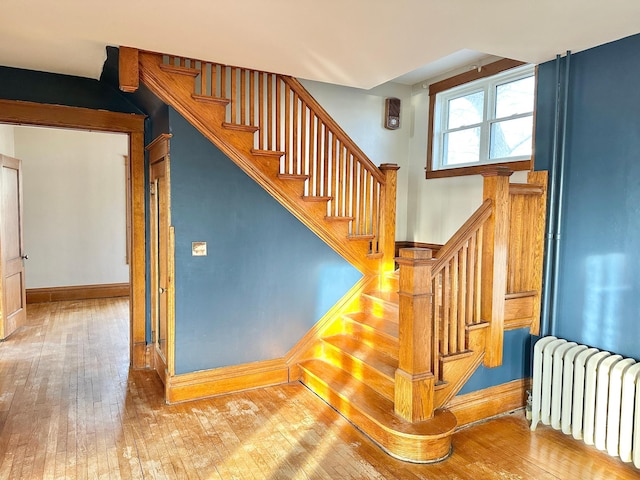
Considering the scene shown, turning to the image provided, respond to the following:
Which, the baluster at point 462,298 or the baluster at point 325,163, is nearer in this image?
the baluster at point 462,298

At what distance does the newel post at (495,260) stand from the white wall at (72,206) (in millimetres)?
6475

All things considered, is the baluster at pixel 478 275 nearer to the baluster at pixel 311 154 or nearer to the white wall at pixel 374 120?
the baluster at pixel 311 154

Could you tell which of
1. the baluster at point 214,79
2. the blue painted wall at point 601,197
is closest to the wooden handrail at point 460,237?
the blue painted wall at point 601,197

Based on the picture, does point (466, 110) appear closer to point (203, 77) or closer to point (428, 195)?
point (428, 195)

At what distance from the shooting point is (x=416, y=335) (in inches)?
114

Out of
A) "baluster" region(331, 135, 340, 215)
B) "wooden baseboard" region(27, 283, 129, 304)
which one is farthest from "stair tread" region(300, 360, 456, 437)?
"wooden baseboard" region(27, 283, 129, 304)

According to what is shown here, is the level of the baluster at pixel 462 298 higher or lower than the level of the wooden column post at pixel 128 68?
lower

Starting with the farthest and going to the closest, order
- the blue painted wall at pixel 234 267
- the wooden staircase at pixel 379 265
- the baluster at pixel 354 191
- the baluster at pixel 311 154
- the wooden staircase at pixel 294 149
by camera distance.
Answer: the baluster at pixel 354 191
the baluster at pixel 311 154
the blue painted wall at pixel 234 267
the wooden staircase at pixel 294 149
the wooden staircase at pixel 379 265

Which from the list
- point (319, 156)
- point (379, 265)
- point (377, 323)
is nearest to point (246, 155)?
point (319, 156)

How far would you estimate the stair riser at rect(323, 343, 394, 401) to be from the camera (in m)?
3.28

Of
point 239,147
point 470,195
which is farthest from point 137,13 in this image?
point 470,195

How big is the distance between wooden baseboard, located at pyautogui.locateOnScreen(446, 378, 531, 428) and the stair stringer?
1.54m

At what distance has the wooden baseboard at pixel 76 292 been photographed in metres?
7.16

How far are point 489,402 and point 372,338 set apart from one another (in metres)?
1.03
